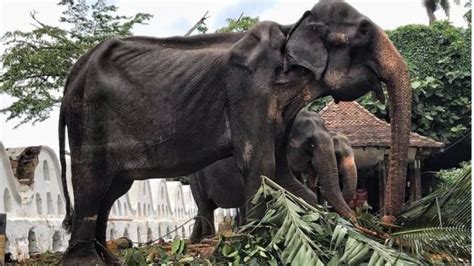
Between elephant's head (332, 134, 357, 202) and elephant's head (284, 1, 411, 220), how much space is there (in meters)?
1.80

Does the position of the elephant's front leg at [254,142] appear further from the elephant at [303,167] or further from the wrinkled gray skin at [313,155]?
the wrinkled gray skin at [313,155]

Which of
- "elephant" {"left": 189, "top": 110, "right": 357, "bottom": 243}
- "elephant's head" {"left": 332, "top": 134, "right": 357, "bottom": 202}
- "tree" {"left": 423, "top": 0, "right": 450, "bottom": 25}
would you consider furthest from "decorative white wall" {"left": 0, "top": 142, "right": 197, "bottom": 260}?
"tree" {"left": 423, "top": 0, "right": 450, "bottom": 25}

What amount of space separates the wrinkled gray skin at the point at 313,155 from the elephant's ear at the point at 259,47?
1361mm

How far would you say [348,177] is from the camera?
15.9 ft

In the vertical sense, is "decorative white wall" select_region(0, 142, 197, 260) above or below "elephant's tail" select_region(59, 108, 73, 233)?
below

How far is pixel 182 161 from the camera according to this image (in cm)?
305

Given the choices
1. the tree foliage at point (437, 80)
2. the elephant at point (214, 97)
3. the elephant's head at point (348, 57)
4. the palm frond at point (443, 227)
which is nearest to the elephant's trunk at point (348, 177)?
the elephant at point (214, 97)

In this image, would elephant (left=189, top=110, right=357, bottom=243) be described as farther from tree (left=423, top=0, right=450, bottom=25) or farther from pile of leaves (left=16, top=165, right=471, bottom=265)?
tree (left=423, top=0, right=450, bottom=25)

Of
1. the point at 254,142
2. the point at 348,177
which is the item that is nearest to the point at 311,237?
the point at 254,142

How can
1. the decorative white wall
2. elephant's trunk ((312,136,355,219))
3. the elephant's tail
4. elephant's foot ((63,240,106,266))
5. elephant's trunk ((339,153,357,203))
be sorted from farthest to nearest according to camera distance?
the decorative white wall, elephant's trunk ((339,153,357,203)), elephant's trunk ((312,136,355,219)), the elephant's tail, elephant's foot ((63,240,106,266))

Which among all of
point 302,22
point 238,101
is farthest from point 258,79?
point 302,22

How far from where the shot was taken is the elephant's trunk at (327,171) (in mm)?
3852

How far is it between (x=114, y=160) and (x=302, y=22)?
97cm

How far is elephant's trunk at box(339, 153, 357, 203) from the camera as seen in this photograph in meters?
4.76
